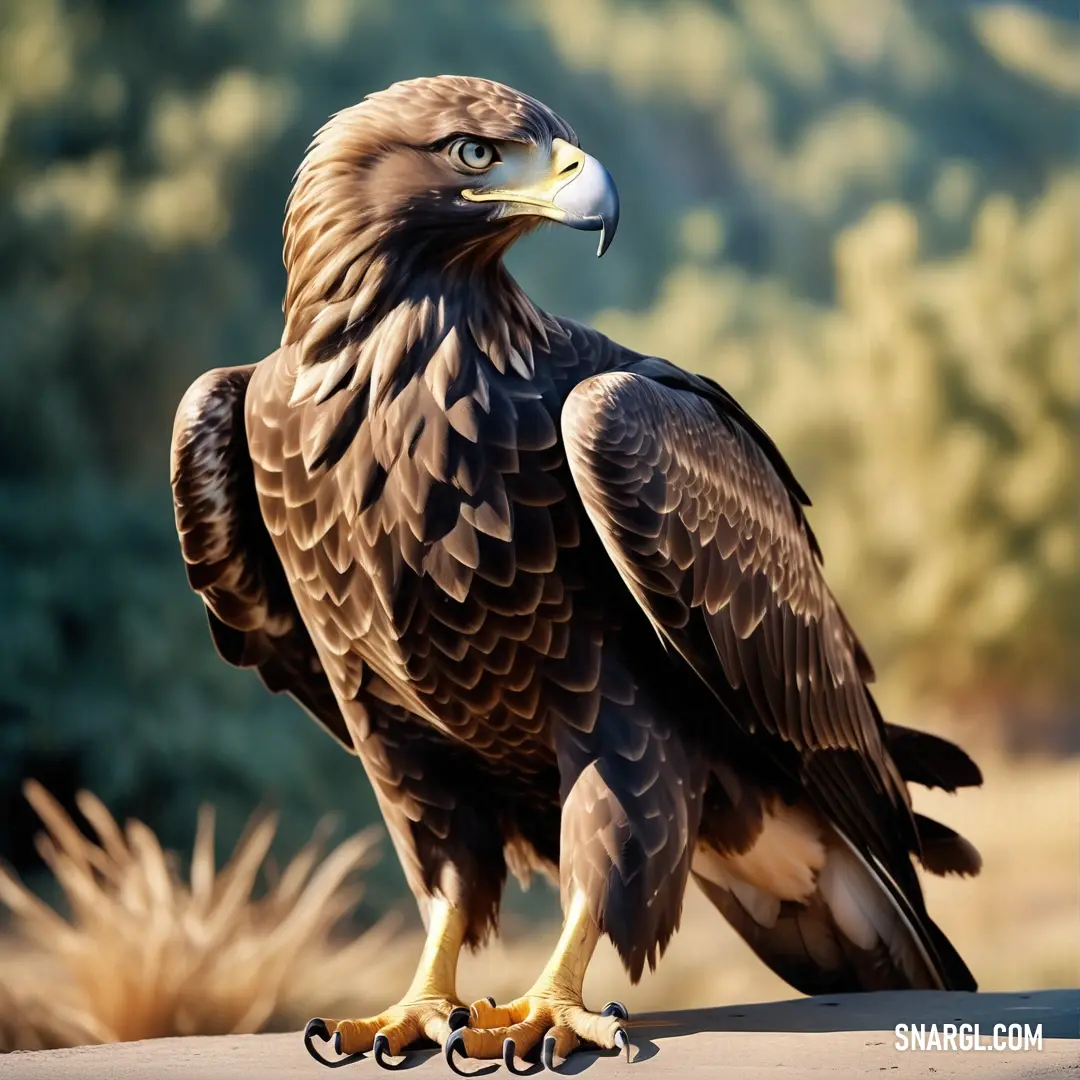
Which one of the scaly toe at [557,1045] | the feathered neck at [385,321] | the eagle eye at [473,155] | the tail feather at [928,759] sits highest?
the eagle eye at [473,155]

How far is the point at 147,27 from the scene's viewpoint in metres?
7.14

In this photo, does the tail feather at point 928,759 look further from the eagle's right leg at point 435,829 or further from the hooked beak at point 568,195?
the hooked beak at point 568,195

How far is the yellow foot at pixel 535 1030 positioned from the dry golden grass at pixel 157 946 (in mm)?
2999

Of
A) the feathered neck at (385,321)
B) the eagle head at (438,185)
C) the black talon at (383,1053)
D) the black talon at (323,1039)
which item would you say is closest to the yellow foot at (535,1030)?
the black talon at (383,1053)

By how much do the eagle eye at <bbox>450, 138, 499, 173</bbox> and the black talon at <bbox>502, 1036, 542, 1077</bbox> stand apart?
5.51 feet

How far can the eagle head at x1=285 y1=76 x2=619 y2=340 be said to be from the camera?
2896 mm

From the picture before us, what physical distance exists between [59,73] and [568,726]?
515cm

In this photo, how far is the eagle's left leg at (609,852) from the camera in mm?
2932

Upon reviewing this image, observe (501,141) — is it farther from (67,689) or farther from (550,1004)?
(67,689)

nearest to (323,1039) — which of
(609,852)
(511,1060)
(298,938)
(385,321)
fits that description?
(511,1060)

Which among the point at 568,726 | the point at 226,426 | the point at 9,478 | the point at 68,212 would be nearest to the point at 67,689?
the point at 9,478

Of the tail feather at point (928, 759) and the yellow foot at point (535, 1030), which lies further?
the tail feather at point (928, 759)

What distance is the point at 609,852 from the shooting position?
2.97m

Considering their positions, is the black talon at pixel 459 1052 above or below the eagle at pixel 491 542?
below
